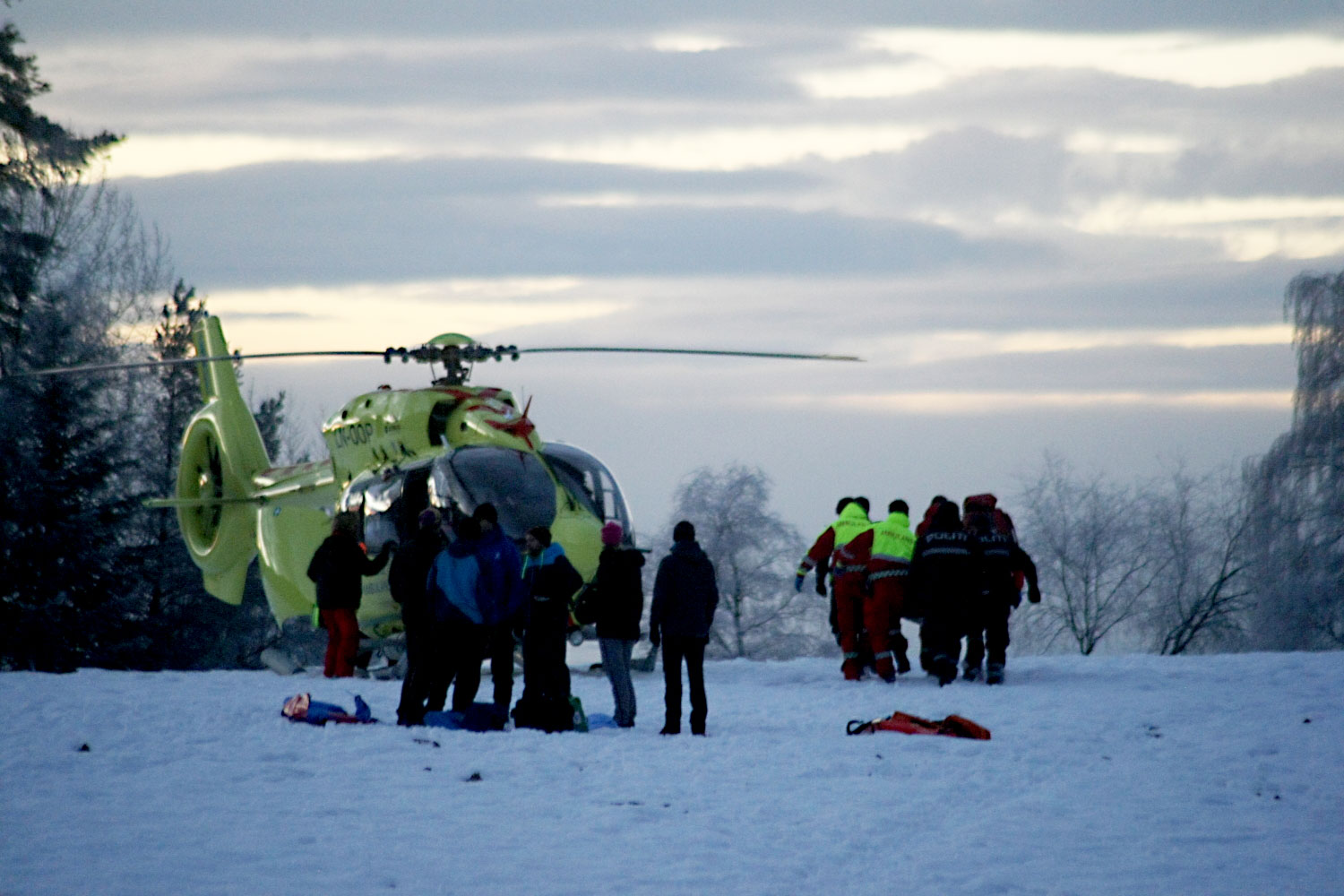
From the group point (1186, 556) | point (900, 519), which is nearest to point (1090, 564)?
point (1186, 556)

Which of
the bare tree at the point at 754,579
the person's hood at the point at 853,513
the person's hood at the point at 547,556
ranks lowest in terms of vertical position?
the bare tree at the point at 754,579

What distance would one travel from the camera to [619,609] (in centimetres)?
1155

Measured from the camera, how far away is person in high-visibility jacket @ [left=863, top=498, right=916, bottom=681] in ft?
48.7

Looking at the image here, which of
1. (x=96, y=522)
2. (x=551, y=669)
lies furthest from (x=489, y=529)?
(x=96, y=522)

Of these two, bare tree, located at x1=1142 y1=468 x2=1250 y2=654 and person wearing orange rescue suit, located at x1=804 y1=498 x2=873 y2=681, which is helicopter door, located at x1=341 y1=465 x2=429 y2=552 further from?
bare tree, located at x1=1142 y1=468 x2=1250 y2=654

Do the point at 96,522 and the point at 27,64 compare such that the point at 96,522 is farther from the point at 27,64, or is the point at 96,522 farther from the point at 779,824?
the point at 779,824

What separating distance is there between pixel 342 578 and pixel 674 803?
301 inches

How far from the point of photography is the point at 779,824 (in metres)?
7.78

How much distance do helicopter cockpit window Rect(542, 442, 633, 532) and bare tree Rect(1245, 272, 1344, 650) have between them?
13.9m

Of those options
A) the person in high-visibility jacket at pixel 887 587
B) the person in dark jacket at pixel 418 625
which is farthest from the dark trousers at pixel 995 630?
the person in dark jacket at pixel 418 625

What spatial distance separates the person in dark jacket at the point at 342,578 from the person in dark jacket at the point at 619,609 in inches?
171

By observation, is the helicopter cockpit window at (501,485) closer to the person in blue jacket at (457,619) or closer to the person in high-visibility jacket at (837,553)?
the person in high-visibility jacket at (837,553)

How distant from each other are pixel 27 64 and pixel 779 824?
2475 centimetres

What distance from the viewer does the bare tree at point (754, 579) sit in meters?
39.8
